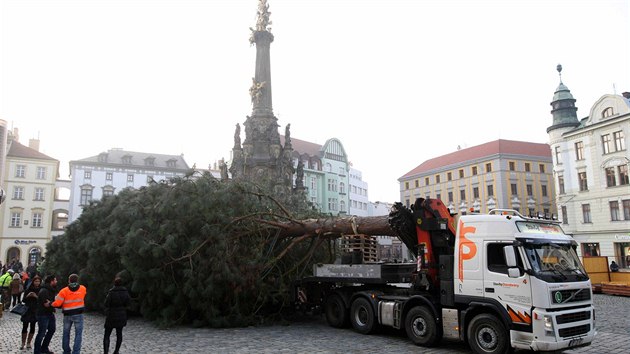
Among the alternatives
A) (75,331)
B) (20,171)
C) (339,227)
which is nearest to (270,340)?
(339,227)

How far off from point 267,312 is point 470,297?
6.70m

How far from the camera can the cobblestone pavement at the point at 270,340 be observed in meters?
9.53

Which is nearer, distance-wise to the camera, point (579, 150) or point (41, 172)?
point (579, 150)

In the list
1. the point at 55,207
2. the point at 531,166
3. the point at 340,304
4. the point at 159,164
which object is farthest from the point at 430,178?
the point at 340,304

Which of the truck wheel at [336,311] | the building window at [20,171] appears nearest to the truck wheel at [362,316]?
the truck wheel at [336,311]

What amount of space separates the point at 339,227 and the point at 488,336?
5.39 metres

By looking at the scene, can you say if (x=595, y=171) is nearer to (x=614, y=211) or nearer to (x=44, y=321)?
(x=614, y=211)

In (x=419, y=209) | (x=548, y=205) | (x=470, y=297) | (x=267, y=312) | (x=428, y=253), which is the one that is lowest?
(x=267, y=312)

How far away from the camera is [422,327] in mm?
9953

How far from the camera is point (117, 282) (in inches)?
350

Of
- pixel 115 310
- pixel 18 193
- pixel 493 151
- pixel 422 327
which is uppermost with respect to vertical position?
pixel 493 151

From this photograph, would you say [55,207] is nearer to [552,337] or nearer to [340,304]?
[340,304]

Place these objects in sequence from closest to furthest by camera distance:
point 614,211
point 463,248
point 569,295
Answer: point 569,295 → point 463,248 → point 614,211

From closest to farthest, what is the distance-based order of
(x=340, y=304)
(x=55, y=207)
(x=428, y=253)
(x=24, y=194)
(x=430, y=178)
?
(x=428, y=253), (x=340, y=304), (x=24, y=194), (x=55, y=207), (x=430, y=178)
